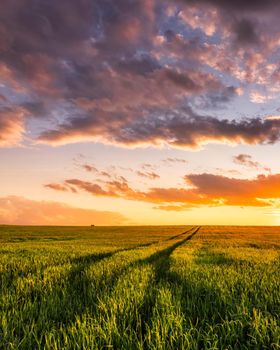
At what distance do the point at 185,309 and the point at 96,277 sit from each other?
405 centimetres

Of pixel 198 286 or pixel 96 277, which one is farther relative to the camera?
pixel 96 277

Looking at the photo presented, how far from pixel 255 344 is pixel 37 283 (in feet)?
17.7

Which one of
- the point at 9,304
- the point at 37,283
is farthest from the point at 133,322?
the point at 37,283

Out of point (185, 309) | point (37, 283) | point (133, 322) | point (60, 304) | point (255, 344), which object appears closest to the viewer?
point (255, 344)

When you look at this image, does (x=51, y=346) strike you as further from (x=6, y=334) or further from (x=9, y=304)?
(x=9, y=304)

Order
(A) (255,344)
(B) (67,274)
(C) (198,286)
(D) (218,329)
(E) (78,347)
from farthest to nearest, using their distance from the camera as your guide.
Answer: (B) (67,274)
(C) (198,286)
(D) (218,329)
(A) (255,344)
(E) (78,347)

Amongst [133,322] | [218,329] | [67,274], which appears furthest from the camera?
[67,274]

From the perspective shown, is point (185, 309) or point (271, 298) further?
point (271, 298)

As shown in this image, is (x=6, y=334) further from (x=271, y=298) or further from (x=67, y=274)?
(x=67, y=274)

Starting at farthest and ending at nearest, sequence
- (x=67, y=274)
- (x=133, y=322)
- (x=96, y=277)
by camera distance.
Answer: (x=67, y=274) → (x=96, y=277) → (x=133, y=322)

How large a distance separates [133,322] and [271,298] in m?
2.65

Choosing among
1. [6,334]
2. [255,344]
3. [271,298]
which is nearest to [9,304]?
[6,334]

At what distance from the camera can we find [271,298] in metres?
5.65

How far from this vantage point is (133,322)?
450cm
